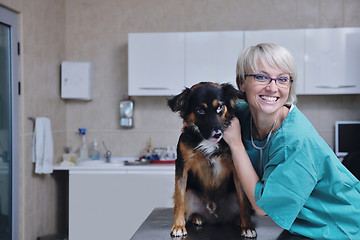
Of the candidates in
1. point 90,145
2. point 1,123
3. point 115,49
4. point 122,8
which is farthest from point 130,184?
point 122,8

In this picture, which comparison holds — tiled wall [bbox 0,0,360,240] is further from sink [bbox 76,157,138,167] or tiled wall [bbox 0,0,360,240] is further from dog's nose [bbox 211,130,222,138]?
dog's nose [bbox 211,130,222,138]

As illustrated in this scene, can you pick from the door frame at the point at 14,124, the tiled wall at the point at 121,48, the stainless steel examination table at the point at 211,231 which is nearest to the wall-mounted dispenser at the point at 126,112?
the tiled wall at the point at 121,48

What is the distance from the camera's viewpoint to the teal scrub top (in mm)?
1211

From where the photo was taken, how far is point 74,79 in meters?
3.91

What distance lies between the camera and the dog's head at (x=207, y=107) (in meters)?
1.27

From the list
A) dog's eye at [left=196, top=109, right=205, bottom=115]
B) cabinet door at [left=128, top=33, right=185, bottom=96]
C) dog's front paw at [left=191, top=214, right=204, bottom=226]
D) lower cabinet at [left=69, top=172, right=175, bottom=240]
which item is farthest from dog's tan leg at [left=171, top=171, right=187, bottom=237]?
cabinet door at [left=128, top=33, right=185, bottom=96]

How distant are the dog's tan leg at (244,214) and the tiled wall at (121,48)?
2670mm

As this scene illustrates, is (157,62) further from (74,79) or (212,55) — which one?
(74,79)

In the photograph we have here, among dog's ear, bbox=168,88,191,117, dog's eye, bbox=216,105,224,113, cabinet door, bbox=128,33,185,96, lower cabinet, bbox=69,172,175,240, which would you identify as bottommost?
lower cabinet, bbox=69,172,175,240

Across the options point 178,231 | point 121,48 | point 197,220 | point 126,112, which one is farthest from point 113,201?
point 178,231

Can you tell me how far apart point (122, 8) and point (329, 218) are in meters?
3.41

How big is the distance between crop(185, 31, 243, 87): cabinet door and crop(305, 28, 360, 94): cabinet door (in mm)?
685

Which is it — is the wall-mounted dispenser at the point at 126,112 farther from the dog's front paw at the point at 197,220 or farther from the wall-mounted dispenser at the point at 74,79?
the dog's front paw at the point at 197,220

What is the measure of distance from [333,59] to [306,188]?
2.64 meters
